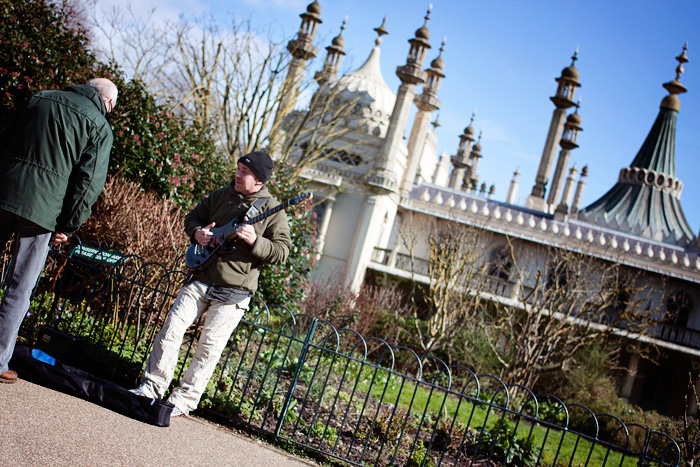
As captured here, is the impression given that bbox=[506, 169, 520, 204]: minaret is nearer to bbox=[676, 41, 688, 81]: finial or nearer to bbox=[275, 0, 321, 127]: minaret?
bbox=[676, 41, 688, 81]: finial

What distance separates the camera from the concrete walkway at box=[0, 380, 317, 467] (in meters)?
3.40

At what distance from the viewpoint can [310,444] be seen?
5.10 metres

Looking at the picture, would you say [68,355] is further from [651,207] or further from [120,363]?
[651,207]

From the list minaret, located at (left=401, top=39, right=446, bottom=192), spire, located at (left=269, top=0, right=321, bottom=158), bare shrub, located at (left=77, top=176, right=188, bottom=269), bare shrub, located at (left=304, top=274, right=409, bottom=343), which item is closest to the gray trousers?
bare shrub, located at (left=77, top=176, right=188, bottom=269)

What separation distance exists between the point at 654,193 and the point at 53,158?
33.5 metres

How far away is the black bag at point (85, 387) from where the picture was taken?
422 centimetres

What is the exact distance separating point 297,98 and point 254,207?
11.1 m

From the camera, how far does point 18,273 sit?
4.03 m

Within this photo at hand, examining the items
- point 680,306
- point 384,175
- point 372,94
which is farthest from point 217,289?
point 680,306

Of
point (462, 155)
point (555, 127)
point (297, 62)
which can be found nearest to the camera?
A: point (297, 62)

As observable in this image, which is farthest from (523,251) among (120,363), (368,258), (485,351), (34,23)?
(120,363)

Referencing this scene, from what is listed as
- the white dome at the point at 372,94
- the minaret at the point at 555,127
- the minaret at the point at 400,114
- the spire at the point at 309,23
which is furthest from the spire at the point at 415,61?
the minaret at the point at 555,127

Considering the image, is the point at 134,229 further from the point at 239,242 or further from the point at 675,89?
the point at 675,89

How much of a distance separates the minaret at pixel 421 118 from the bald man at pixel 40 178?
23.4m
